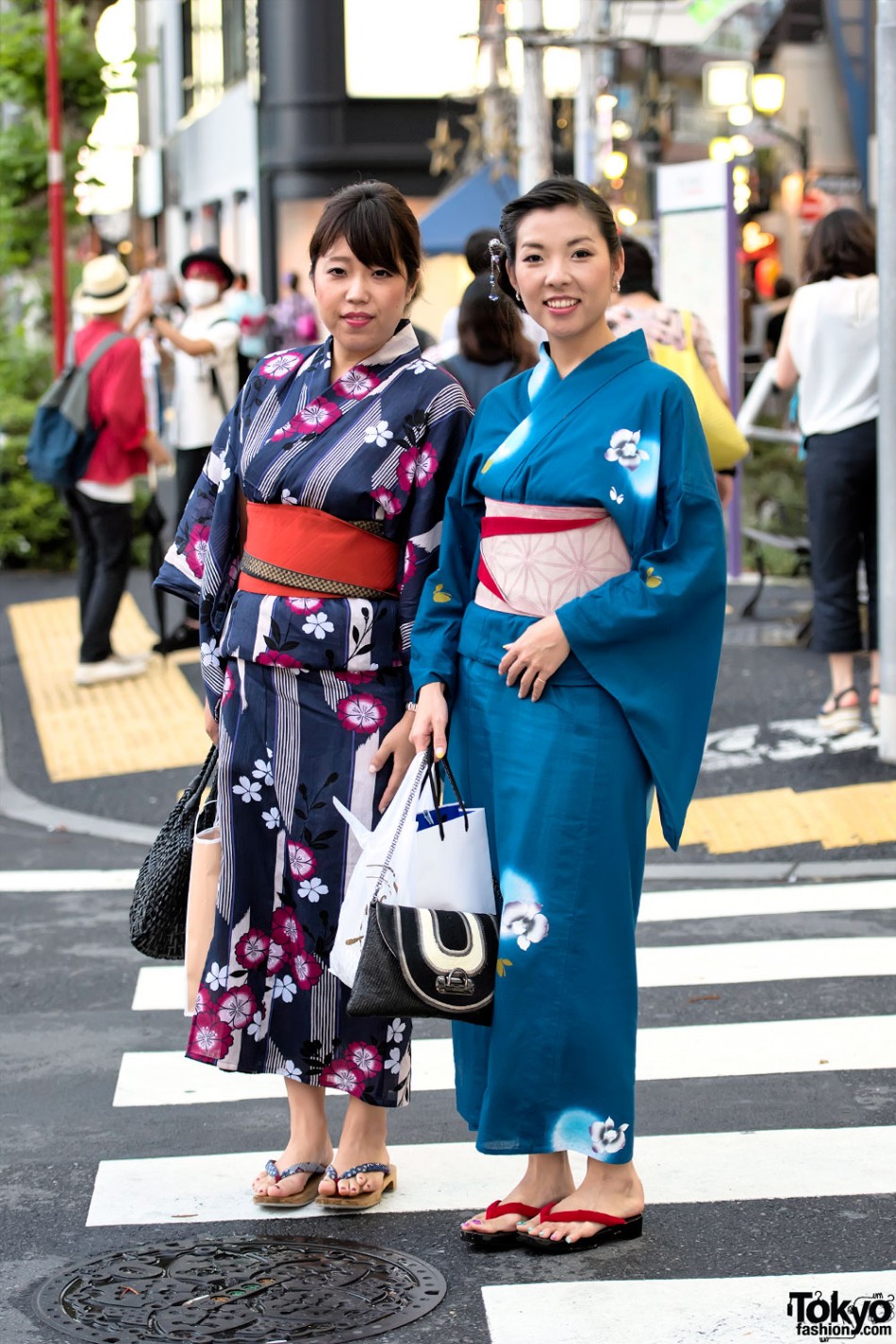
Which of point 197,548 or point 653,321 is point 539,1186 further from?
point 653,321

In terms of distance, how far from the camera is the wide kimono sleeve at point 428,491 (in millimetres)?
3705

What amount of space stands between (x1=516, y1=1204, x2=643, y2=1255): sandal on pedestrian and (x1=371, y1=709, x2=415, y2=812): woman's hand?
817mm

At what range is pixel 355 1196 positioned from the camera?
→ 3.79 metres

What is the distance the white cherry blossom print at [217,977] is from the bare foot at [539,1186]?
0.65 metres

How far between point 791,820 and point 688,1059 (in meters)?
2.33

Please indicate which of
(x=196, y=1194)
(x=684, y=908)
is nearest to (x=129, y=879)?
(x=684, y=908)

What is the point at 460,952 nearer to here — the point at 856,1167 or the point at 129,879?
the point at 856,1167

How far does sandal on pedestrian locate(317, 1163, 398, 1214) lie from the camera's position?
3.79 m

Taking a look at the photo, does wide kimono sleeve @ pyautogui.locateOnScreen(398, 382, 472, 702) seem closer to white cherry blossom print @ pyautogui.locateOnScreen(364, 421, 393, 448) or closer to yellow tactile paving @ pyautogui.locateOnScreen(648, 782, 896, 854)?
white cherry blossom print @ pyautogui.locateOnScreen(364, 421, 393, 448)

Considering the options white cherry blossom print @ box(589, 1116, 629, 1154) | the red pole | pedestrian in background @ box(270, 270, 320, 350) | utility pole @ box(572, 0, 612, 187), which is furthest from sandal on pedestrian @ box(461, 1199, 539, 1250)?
pedestrian in background @ box(270, 270, 320, 350)

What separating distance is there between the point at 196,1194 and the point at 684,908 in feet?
8.47

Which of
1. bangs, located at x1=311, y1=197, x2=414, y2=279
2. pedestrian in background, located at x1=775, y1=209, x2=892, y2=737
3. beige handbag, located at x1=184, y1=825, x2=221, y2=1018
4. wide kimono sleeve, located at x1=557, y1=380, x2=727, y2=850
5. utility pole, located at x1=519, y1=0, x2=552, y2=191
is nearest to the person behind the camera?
wide kimono sleeve, located at x1=557, y1=380, x2=727, y2=850

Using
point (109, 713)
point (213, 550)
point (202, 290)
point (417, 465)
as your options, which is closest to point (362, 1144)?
point (213, 550)

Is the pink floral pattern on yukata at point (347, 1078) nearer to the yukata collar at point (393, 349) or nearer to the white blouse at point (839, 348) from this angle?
the yukata collar at point (393, 349)
